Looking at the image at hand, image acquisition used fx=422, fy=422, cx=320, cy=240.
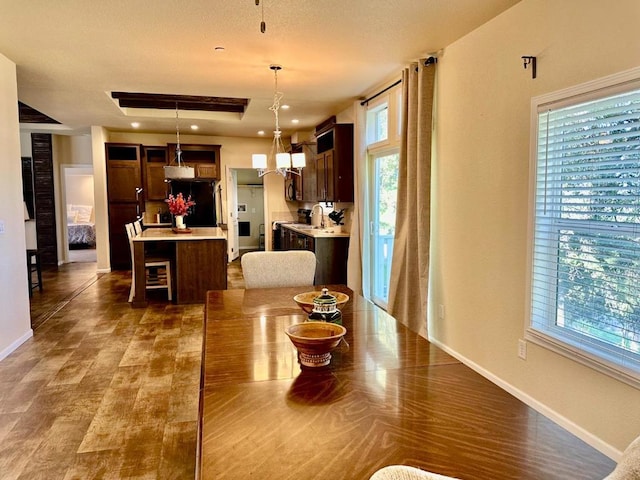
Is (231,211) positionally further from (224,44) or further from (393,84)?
(224,44)

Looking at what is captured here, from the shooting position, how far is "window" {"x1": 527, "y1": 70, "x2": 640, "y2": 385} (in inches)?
79.7

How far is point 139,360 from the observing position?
3.57 meters

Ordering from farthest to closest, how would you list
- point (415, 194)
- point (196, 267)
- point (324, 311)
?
point (196, 267) < point (415, 194) < point (324, 311)

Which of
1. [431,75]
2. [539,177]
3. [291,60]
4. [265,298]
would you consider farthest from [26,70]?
[539,177]

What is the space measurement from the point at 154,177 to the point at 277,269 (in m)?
6.05

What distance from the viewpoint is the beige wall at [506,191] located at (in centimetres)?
214

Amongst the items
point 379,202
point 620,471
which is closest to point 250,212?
point 379,202

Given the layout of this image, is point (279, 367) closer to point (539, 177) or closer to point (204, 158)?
point (539, 177)

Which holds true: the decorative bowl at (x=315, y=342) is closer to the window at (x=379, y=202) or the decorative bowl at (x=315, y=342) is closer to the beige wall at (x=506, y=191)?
the beige wall at (x=506, y=191)

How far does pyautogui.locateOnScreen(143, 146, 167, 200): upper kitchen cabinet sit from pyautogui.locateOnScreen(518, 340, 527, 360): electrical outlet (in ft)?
23.3

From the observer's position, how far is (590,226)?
2.25 meters

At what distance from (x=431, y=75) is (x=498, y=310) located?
204 centimetres

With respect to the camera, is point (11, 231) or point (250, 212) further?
point (250, 212)

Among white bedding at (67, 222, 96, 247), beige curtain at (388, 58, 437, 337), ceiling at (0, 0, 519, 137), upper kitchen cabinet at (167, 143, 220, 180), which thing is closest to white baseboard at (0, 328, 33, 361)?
ceiling at (0, 0, 519, 137)
